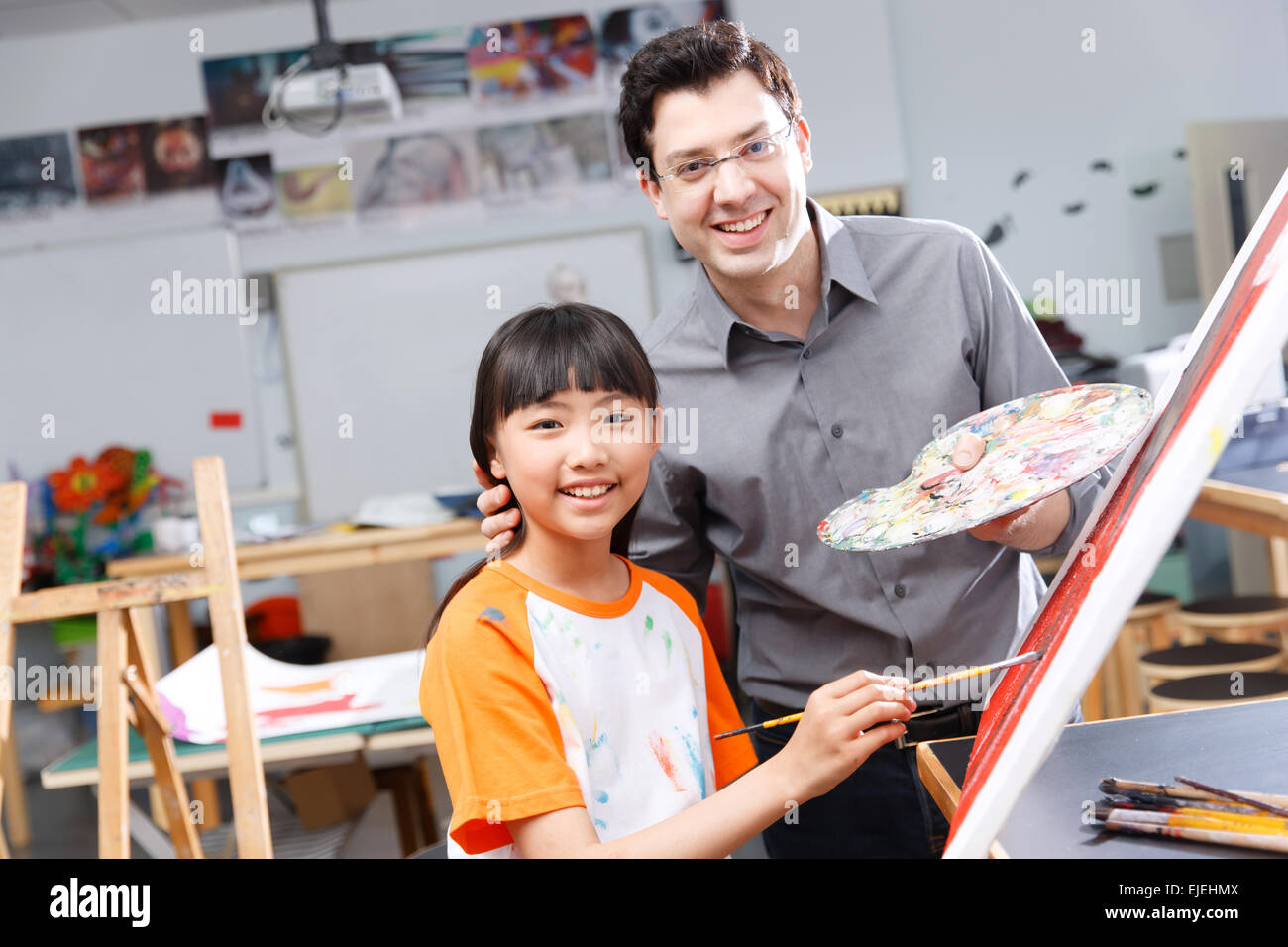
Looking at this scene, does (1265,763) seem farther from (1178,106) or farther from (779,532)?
(1178,106)

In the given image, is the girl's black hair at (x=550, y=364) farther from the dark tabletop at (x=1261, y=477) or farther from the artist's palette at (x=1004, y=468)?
the dark tabletop at (x=1261, y=477)

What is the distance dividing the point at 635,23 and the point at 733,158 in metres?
4.18

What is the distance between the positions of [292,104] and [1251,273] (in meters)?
4.02

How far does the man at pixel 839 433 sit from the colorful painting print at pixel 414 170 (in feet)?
13.0

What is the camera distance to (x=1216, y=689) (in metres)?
2.42

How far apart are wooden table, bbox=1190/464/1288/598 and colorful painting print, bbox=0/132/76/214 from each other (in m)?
4.96

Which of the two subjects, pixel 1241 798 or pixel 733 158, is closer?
pixel 1241 798

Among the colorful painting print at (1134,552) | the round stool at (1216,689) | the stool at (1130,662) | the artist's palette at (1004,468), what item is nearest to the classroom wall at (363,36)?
the stool at (1130,662)

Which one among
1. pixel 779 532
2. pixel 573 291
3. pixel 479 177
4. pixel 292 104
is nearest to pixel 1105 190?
pixel 573 291

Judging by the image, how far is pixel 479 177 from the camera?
5.21 meters

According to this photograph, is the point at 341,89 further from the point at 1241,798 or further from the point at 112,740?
the point at 1241,798

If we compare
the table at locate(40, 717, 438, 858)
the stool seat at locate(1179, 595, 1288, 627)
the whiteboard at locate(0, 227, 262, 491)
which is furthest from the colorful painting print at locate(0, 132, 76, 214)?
the stool seat at locate(1179, 595, 1288, 627)

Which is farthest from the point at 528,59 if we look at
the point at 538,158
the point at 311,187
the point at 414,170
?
the point at 311,187

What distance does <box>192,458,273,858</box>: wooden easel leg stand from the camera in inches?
75.0
